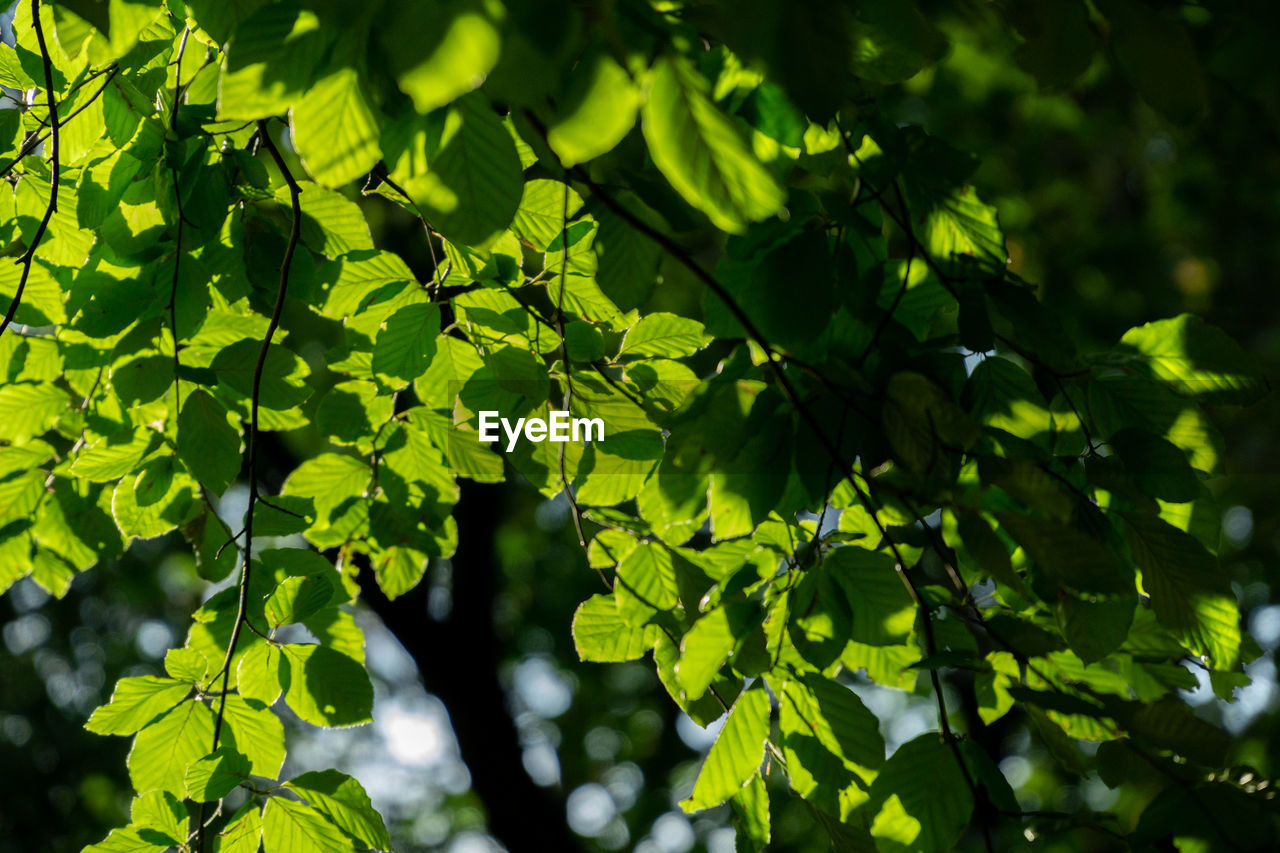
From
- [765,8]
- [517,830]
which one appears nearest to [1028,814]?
[765,8]

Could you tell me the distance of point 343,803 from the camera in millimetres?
1312

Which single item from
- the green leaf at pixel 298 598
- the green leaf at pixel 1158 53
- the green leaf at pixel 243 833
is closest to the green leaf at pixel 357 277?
the green leaf at pixel 298 598

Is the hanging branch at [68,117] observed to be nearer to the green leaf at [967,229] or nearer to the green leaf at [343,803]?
the green leaf at [343,803]

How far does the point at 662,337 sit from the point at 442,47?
3.22ft

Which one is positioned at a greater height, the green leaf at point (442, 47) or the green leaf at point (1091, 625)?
the green leaf at point (442, 47)

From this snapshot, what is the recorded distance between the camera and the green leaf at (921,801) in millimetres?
1151

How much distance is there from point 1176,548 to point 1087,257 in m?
7.40

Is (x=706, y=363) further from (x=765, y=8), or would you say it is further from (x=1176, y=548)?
(x=765, y=8)

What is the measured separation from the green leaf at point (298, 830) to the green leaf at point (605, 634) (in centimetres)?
45

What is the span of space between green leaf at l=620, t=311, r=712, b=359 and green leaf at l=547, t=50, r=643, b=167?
0.86 metres

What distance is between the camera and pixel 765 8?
58 centimetres

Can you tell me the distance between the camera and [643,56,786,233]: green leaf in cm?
67

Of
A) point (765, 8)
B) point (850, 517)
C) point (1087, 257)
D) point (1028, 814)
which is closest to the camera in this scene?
point (765, 8)

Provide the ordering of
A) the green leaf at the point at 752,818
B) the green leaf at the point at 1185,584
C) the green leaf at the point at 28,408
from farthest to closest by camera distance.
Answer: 1. the green leaf at the point at 28,408
2. the green leaf at the point at 752,818
3. the green leaf at the point at 1185,584
